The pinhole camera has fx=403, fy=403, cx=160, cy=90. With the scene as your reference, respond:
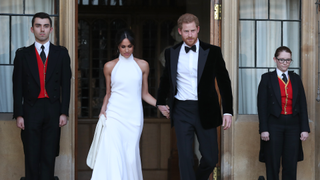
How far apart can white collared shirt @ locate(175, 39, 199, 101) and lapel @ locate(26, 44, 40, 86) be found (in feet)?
5.13

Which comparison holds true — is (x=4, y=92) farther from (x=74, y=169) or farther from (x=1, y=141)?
(x=74, y=169)

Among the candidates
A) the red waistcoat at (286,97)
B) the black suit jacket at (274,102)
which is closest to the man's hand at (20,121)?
the black suit jacket at (274,102)

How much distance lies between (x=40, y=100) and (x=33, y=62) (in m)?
0.44

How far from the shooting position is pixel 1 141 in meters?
5.11

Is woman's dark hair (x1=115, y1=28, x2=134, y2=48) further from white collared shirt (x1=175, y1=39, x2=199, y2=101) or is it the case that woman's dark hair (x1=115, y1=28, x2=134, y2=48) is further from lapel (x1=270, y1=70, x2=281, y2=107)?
lapel (x1=270, y1=70, x2=281, y2=107)

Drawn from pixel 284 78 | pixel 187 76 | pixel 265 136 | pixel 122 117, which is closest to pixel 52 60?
pixel 122 117

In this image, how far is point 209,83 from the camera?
4.09 metres

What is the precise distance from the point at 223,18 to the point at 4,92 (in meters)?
3.04

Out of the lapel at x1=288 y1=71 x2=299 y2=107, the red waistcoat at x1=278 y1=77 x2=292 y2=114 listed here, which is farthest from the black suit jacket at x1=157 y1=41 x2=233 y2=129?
the lapel at x1=288 y1=71 x2=299 y2=107

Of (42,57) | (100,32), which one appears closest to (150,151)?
(100,32)

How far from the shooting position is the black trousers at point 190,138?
4.05 meters

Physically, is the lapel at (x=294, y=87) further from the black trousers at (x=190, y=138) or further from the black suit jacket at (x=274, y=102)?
the black trousers at (x=190, y=138)

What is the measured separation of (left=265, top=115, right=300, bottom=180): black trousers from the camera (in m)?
4.71

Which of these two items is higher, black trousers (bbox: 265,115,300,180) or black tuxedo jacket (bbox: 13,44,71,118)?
black tuxedo jacket (bbox: 13,44,71,118)
